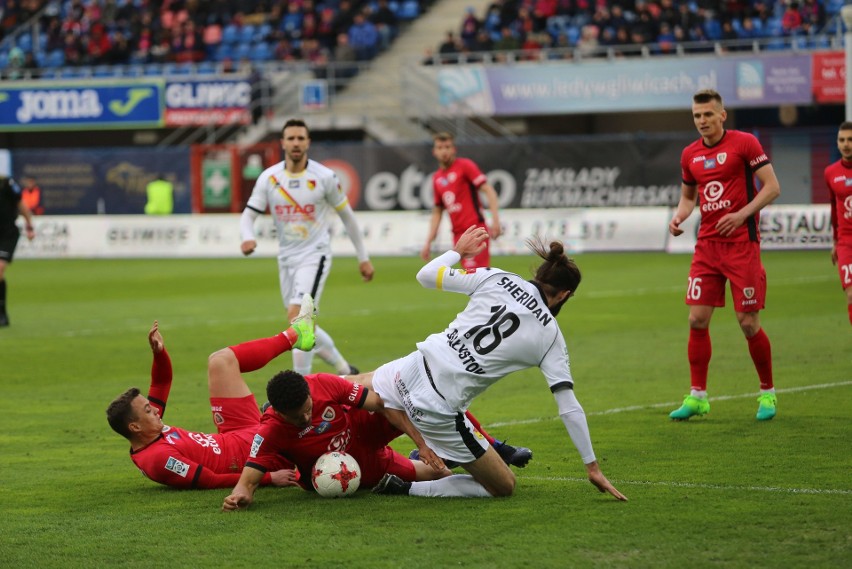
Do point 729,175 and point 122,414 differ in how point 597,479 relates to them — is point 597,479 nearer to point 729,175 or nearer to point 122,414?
point 122,414

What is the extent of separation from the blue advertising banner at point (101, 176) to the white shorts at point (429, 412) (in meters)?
31.6

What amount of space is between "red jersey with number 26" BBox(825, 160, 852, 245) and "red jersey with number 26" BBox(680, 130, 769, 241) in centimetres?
178

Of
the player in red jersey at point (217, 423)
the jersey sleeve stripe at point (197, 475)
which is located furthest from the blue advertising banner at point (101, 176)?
the jersey sleeve stripe at point (197, 475)

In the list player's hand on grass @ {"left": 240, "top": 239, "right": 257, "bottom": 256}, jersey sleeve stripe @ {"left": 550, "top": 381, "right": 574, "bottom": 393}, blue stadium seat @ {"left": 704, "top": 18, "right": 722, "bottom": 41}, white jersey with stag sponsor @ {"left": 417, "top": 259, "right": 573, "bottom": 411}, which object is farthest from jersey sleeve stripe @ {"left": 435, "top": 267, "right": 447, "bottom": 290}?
blue stadium seat @ {"left": 704, "top": 18, "right": 722, "bottom": 41}

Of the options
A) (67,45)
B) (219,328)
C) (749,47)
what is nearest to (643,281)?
(219,328)

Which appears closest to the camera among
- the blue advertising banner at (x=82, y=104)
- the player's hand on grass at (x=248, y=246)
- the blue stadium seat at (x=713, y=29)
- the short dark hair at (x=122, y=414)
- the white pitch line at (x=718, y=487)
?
the white pitch line at (x=718, y=487)

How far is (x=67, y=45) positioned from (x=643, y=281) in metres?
27.9

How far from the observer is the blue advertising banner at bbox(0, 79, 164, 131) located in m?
39.3

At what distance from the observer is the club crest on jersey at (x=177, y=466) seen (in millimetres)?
7562

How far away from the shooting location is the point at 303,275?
11867 millimetres

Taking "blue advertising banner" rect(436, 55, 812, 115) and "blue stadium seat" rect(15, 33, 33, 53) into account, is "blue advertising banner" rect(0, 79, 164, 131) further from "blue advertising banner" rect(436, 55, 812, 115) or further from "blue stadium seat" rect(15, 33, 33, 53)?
"blue advertising banner" rect(436, 55, 812, 115)

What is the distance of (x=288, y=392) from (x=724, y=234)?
4076mm

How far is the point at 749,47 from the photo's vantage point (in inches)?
1337

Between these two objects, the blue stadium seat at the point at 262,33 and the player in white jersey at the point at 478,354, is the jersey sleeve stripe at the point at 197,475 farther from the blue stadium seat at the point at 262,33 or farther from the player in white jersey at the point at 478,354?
the blue stadium seat at the point at 262,33
